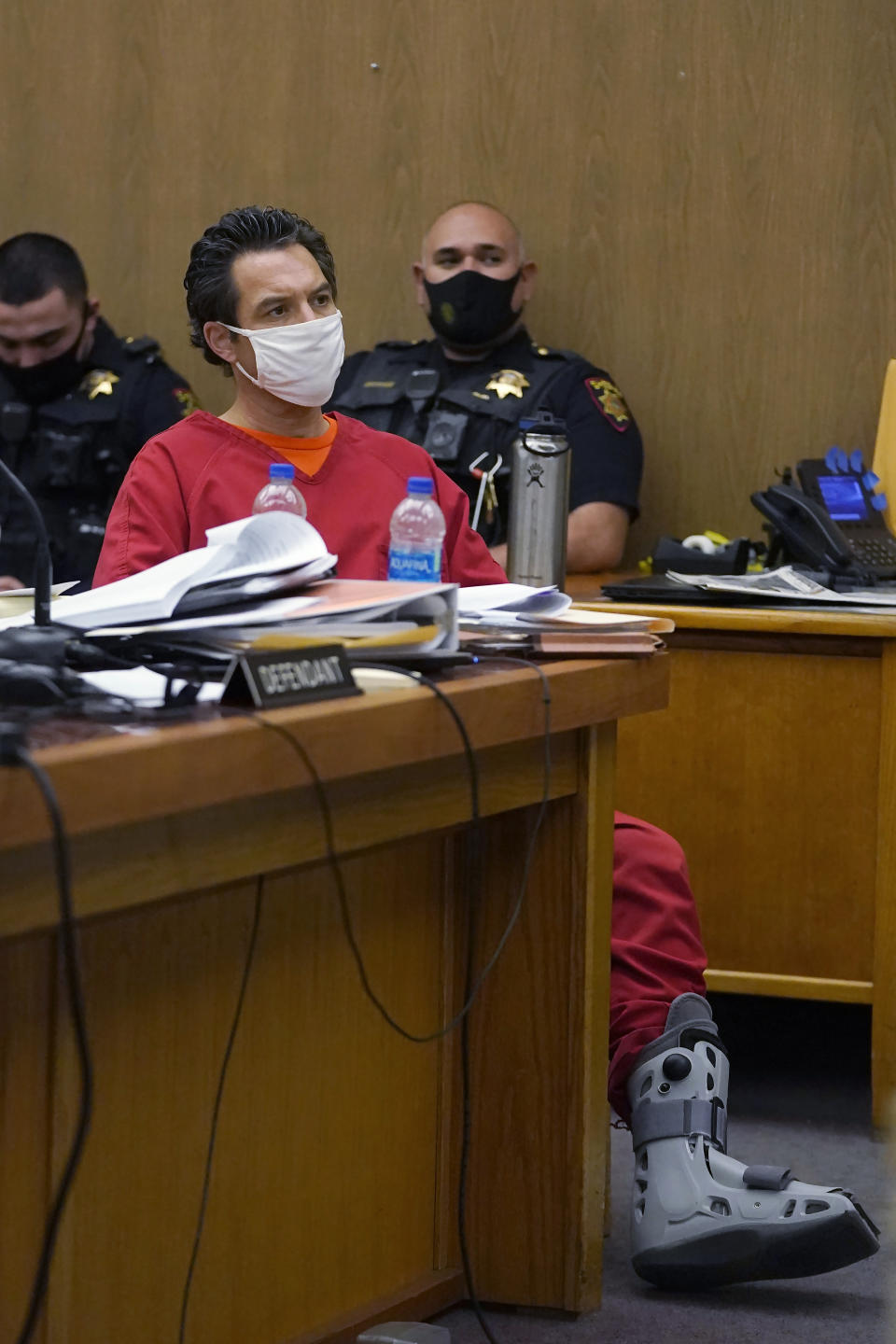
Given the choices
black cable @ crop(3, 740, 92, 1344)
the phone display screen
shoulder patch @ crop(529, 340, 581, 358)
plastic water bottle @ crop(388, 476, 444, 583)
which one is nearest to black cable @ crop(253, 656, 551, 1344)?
plastic water bottle @ crop(388, 476, 444, 583)

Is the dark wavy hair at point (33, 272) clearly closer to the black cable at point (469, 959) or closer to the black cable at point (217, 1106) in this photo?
the black cable at point (469, 959)

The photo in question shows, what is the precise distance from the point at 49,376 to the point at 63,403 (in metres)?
0.06

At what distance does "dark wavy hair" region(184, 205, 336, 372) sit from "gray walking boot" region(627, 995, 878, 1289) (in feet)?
3.38

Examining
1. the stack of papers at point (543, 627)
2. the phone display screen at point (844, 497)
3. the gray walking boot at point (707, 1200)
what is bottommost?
the gray walking boot at point (707, 1200)

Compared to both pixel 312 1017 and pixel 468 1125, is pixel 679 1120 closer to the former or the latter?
pixel 468 1125

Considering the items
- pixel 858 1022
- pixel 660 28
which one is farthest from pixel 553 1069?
pixel 660 28

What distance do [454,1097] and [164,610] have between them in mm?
676

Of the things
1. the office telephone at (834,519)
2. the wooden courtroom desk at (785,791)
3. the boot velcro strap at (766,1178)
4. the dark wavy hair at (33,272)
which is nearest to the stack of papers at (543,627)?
the boot velcro strap at (766,1178)

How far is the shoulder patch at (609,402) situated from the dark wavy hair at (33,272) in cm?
109

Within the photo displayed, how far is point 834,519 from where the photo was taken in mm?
2725

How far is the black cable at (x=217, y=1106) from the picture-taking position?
138 centimetres

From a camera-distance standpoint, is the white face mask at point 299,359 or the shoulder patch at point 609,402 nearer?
the white face mask at point 299,359

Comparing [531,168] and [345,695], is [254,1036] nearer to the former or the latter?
[345,695]

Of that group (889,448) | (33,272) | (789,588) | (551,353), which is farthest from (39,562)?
(33,272)
